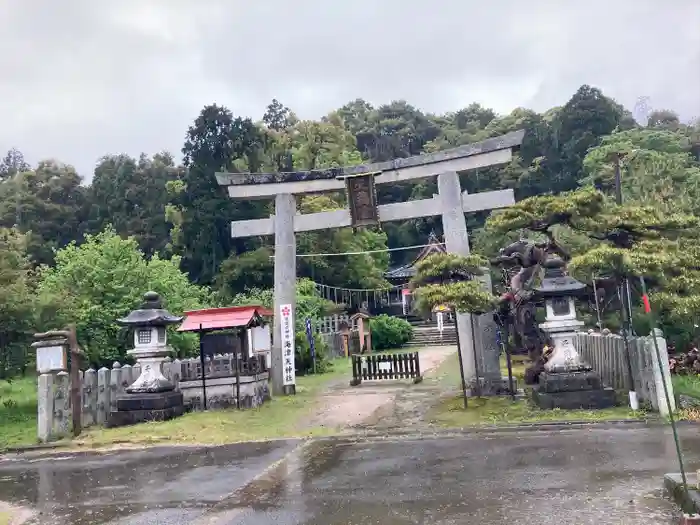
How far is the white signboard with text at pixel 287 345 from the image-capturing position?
1594 centimetres

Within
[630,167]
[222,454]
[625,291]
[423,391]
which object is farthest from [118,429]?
[630,167]

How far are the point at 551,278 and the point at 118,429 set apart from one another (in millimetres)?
9452

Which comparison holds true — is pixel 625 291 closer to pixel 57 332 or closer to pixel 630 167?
pixel 57 332

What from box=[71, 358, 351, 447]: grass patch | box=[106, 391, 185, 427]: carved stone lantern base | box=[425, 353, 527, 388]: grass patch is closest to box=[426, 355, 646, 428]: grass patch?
box=[71, 358, 351, 447]: grass patch

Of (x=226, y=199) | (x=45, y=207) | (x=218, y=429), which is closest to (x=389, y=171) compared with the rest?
(x=218, y=429)

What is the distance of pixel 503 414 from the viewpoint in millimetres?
11016

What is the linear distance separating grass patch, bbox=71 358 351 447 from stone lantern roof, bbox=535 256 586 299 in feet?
16.6

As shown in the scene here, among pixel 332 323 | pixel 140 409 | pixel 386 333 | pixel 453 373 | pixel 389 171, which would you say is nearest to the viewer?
pixel 140 409

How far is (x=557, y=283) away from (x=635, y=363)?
6.69 feet

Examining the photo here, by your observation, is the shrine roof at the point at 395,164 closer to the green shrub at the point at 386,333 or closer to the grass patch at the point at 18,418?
the grass patch at the point at 18,418

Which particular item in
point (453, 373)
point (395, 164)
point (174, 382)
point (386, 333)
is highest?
point (395, 164)

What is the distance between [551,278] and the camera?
11.7m

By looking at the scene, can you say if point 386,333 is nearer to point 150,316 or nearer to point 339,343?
point 339,343

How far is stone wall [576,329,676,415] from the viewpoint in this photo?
32.5 feet
